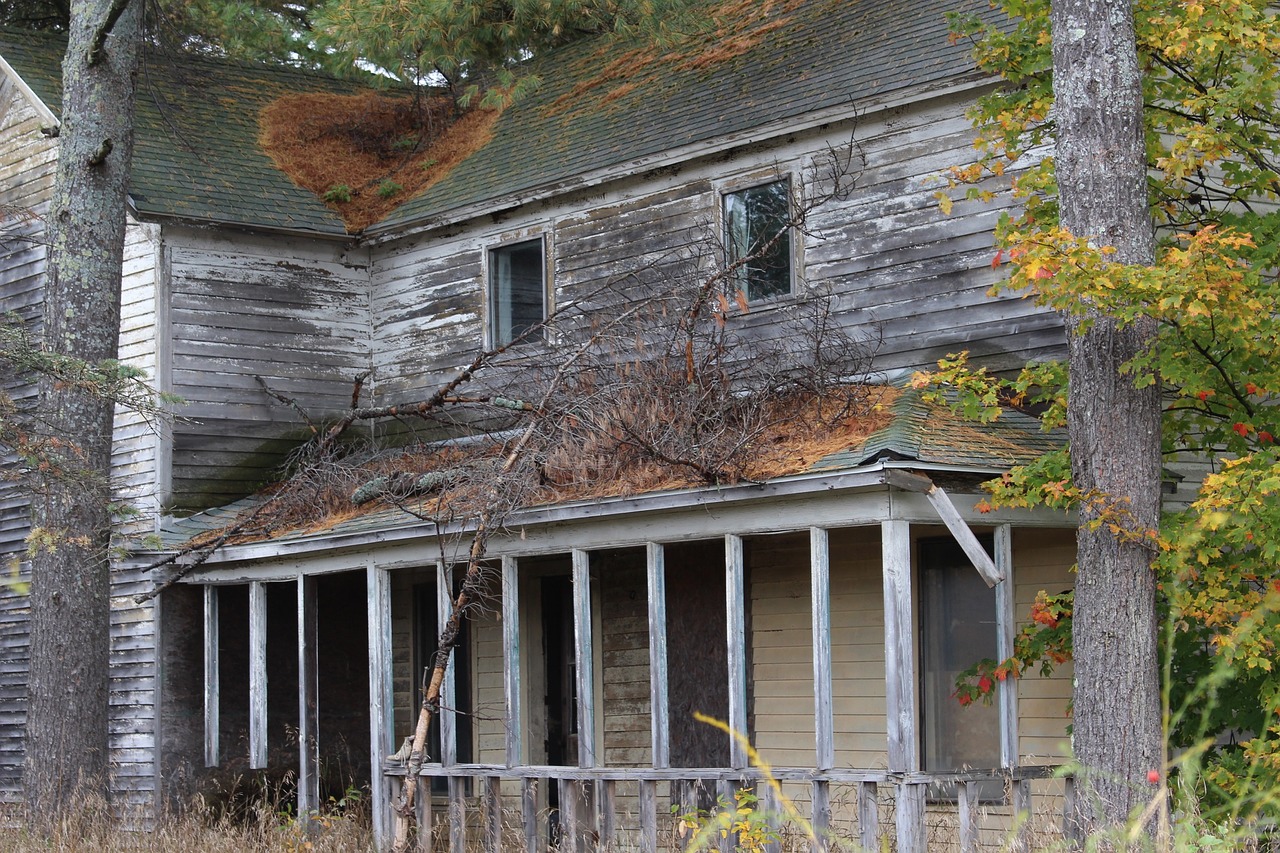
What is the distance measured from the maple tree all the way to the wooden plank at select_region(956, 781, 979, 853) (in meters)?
0.56

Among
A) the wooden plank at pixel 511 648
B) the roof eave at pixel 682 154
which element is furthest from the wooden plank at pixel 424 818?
the roof eave at pixel 682 154

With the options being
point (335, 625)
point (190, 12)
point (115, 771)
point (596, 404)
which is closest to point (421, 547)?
point (596, 404)

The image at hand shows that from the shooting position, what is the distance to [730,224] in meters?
13.9

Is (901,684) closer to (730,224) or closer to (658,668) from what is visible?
(658,668)

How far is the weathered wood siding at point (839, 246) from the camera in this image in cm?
1212

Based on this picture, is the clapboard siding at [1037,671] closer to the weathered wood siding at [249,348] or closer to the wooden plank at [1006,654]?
the wooden plank at [1006,654]

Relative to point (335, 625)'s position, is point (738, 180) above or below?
above

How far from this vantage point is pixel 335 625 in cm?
1553

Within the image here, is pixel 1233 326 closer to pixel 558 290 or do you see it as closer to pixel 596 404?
pixel 596 404

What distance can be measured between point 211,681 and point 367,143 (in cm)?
708

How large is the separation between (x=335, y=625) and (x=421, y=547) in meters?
3.62

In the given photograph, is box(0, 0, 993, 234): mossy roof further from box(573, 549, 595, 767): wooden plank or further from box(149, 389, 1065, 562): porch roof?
box(573, 549, 595, 767): wooden plank

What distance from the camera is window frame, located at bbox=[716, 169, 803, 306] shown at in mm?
13367

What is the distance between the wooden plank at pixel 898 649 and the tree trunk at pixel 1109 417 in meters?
0.99
